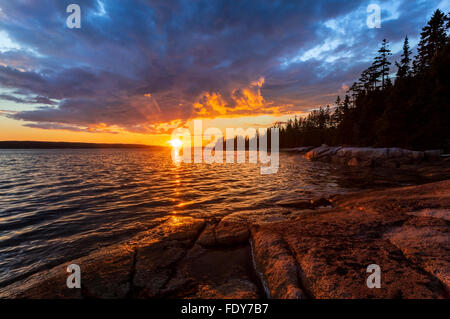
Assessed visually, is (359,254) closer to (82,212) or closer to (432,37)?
(82,212)

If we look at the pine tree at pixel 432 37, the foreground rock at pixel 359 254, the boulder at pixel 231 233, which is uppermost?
the pine tree at pixel 432 37

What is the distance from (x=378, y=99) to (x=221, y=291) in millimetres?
50782

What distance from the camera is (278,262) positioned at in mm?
3420

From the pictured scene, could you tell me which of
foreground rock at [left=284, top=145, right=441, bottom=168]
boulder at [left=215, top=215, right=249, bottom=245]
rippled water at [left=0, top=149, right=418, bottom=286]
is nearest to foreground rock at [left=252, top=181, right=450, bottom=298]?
boulder at [left=215, top=215, right=249, bottom=245]

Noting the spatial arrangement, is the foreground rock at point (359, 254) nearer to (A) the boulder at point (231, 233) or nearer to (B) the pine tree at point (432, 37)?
(A) the boulder at point (231, 233)

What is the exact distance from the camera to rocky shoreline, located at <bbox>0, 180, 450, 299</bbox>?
2678mm

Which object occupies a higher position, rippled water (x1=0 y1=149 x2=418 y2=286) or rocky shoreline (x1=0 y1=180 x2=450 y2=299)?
rocky shoreline (x1=0 y1=180 x2=450 y2=299)

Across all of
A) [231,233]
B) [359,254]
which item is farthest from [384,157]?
[231,233]

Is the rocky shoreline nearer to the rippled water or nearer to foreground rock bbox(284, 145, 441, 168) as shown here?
the rippled water

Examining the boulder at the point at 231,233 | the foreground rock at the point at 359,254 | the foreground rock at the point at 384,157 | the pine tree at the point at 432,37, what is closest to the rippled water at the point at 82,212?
the boulder at the point at 231,233

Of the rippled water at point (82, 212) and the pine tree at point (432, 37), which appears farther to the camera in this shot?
the pine tree at point (432, 37)

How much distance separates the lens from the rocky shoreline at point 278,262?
105 inches

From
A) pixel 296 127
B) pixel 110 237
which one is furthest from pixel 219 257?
pixel 296 127

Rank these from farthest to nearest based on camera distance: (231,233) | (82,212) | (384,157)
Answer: (384,157) < (82,212) < (231,233)
